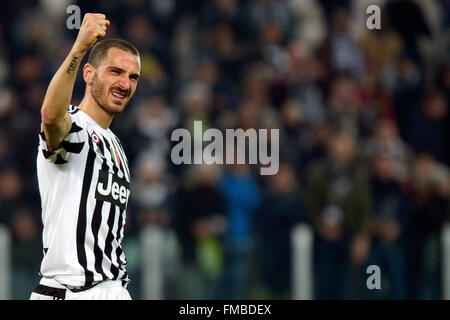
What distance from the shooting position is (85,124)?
438 centimetres

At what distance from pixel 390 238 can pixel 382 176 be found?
2.14 feet

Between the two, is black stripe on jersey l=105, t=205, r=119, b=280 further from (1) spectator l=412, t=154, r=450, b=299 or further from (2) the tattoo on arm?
(1) spectator l=412, t=154, r=450, b=299

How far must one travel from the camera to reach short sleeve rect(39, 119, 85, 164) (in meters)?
4.18

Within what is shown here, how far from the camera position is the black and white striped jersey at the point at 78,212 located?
4.24 metres

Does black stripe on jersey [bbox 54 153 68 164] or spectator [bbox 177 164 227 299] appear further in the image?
spectator [bbox 177 164 227 299]

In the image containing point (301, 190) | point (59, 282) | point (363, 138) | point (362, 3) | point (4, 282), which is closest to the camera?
point (59, 282)

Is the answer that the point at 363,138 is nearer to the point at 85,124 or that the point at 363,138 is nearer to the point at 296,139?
the point at 296,139

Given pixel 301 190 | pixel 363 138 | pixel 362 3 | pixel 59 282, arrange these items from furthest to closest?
pixel 362 3
pixel 363 138
pixel 301 190
pixel 59 282

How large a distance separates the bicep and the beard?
0.32 meters

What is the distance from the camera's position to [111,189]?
4.38m

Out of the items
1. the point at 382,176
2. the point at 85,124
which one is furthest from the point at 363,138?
the point at 85,124
